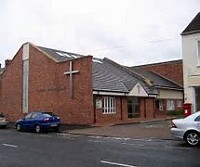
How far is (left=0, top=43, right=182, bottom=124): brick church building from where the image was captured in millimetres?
30406

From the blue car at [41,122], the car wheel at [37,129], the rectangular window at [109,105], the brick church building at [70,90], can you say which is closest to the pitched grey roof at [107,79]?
the brick church building at [70,90]

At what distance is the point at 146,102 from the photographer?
37.8m

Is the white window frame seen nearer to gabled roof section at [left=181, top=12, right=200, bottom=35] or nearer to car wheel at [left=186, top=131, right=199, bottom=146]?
gabled roof section at [left=181, top=12, right=200, bottom=35]

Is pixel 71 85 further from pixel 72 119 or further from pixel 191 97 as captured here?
pixel 191 97

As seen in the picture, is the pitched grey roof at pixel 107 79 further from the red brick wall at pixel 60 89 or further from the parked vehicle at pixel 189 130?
the parked vehicle at pixel 189 130

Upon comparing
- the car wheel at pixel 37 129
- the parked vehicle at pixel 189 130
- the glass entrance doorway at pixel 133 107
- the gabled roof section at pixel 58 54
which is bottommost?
the car wheel at pixel 37 129

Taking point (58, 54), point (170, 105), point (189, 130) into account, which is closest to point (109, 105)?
point (58, 54)

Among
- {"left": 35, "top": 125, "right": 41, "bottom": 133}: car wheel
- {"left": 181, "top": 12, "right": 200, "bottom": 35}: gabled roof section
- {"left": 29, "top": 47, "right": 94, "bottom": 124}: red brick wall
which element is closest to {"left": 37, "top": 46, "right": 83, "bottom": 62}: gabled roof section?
{"left": 29, "top": 47, "right": 94, "bottom": 124}: red brick wall

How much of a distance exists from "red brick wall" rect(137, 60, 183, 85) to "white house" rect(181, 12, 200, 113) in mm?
29047

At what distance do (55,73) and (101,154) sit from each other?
21.0m

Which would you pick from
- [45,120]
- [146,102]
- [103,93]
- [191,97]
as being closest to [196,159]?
[191,97]

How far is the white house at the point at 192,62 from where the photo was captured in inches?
819

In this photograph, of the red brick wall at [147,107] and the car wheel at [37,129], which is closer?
the car wheel at [37,129]

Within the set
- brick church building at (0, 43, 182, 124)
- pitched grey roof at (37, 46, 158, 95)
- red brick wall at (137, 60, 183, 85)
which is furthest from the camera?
red brick wall at (137, 60, 183, 85)
